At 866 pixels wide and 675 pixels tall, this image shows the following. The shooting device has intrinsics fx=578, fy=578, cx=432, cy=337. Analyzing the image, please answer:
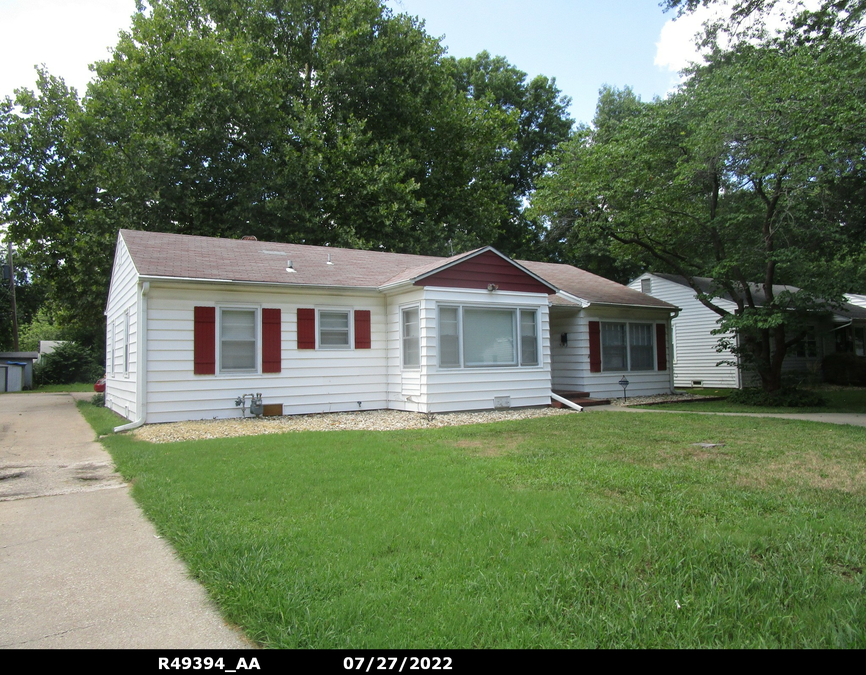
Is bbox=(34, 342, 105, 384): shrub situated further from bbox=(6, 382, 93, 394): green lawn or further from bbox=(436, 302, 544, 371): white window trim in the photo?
bbox=(436, 302, 544, 371): white window trim

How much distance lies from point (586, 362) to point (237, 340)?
9273 mm

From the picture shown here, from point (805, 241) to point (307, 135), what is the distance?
16.9m

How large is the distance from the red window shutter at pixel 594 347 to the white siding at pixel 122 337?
11.3 meters

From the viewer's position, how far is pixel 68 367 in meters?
36.0

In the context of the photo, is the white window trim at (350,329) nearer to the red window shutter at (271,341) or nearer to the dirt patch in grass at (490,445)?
the red window shutter at (271,341)

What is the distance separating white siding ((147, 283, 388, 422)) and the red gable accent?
1989mm

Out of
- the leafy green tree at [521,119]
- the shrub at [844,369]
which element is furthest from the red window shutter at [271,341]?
the shrub at [844,369]

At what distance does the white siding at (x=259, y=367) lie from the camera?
1120 centimetres

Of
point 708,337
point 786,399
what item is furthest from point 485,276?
point 708,337

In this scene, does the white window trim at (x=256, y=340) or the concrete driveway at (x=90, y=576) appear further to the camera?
the white window trim at (x=256, y=340)

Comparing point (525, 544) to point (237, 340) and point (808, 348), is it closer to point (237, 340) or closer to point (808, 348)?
point (237, 340)

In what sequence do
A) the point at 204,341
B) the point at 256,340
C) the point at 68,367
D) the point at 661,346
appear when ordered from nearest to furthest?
the point at 204,341 < the point at 256,340 < the point at 661,346 < the point at 68,367

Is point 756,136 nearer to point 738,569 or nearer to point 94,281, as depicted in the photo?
point 738,569

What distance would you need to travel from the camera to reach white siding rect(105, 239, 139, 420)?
1194cm
